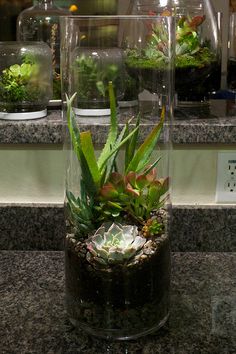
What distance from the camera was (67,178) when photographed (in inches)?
33.6

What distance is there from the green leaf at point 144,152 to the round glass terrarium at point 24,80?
0.35 meters

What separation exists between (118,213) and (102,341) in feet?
0.56

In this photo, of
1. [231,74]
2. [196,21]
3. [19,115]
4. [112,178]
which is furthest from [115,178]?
[231,74]

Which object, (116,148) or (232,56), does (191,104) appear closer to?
(232,56)

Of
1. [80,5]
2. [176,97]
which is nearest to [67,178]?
[176,97]

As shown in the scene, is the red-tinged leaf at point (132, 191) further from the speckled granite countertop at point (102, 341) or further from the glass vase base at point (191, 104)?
the glass vase base at point (191, 104)

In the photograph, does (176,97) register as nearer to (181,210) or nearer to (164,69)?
(181,210)

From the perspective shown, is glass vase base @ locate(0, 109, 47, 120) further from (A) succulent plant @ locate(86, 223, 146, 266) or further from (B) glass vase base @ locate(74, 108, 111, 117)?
(A) succulent plant @ locate(86, 223, 146, 266)

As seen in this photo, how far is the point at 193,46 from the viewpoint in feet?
3.68

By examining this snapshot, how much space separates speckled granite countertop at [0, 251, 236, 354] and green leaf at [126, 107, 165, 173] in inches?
8.7

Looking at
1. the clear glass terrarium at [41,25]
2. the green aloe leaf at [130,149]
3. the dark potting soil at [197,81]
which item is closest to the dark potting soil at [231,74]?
the dark potting soil at [197,81]

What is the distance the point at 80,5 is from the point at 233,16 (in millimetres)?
1197

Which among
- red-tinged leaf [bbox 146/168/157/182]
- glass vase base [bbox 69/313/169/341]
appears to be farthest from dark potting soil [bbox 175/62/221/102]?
glass vase base [bbox 69/313/169/341]

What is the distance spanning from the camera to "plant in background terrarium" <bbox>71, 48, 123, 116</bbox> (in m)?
0.87
